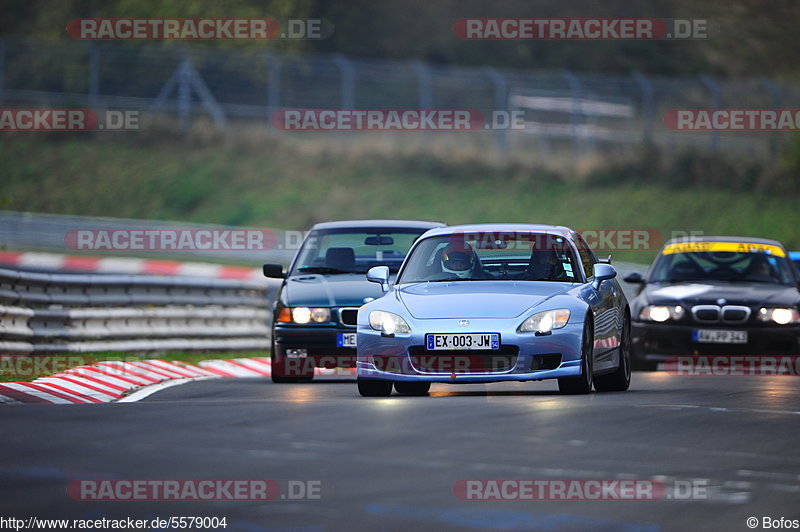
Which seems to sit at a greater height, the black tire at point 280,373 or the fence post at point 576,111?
the fence post at point 576,111

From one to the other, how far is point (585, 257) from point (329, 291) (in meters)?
2.81

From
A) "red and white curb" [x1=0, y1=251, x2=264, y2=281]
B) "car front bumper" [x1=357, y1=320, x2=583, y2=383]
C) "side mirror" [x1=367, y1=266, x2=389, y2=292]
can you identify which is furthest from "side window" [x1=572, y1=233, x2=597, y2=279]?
"red and white curb" [x1=0, y1=251, x2=264, y2=281]

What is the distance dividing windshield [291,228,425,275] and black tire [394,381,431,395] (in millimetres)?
3161

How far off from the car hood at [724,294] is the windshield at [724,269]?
34cm

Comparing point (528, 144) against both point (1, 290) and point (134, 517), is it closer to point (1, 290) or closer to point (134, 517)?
point (1, 290)

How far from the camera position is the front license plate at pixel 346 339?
16.0 m

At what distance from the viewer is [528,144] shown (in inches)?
1973

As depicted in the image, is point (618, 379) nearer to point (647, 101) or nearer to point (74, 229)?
point (647, 101)

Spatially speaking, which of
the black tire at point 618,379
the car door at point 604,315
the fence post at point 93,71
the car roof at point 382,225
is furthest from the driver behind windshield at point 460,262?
the fence post at point 93,71

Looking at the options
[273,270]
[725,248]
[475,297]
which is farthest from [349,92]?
[475,297]

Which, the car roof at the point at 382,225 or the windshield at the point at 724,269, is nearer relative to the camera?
the car roof at the point at 382,225

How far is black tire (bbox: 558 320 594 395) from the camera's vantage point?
519 inches

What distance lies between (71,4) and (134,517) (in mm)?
64679

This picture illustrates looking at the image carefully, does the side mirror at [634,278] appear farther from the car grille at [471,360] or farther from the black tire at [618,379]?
the car grille at [471,360]
